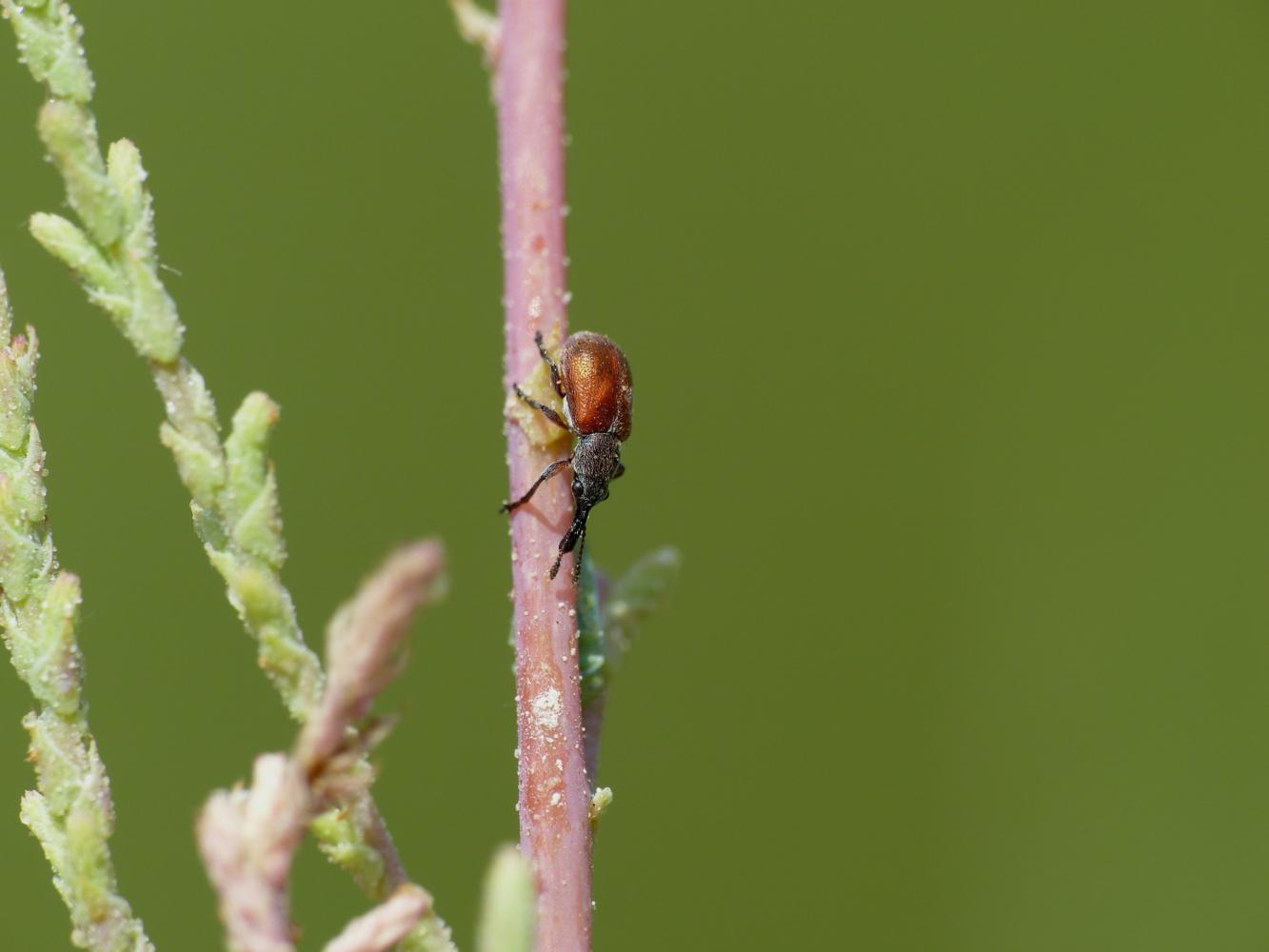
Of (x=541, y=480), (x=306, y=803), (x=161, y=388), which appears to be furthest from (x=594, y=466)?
(x=306, y=803)

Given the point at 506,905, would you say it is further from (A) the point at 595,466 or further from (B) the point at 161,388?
(A) the point at 595,466

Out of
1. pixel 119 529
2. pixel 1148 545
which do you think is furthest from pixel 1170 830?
pixel 119 529

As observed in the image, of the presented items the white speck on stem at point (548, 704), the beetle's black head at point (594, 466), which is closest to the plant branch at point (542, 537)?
the white speck on stem at point (548, 704)

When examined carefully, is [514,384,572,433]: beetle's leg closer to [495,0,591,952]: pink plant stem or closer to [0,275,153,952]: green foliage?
[495,0,591,952]: pink plant stem

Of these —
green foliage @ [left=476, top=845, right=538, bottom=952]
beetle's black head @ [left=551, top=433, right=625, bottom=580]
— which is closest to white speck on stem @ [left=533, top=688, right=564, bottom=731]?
green foliage @ [left=476, top=845, right=538, bottom=952]

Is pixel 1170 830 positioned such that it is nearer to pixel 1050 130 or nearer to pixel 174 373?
pixel 1050 130
